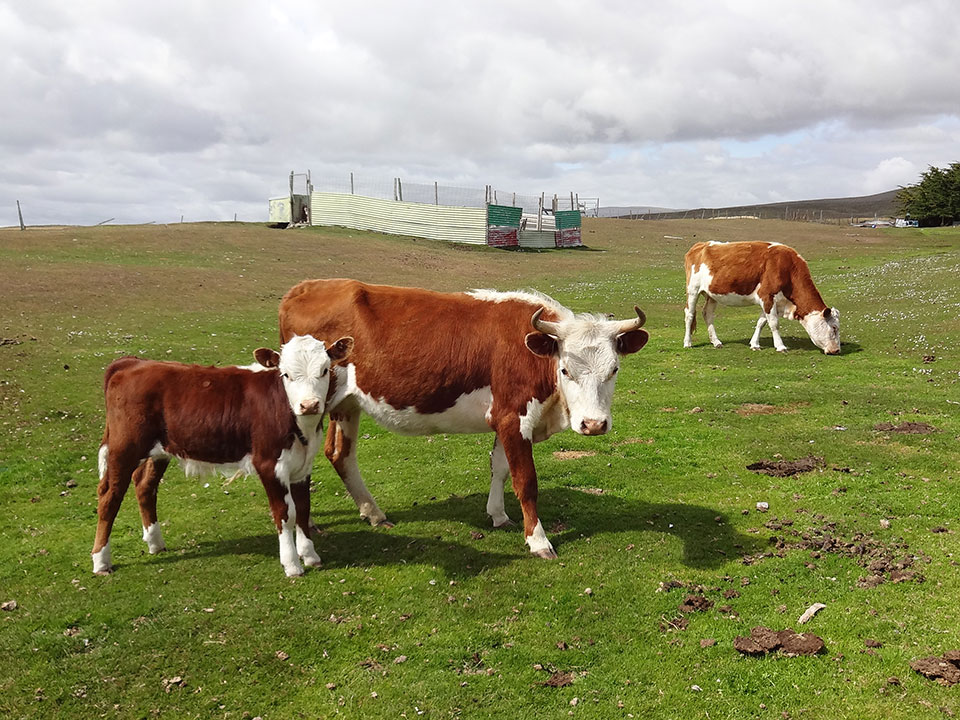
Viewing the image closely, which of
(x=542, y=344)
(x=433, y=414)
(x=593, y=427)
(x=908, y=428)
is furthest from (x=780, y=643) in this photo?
(x=908, y=428)

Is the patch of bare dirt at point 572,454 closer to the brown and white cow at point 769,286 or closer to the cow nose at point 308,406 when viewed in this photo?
the cow nose at point 308,406

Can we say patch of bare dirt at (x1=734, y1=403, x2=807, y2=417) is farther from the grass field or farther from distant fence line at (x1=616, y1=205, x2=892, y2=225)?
distant fence line at (x1=616, y1=205, x2=892, y2=225)

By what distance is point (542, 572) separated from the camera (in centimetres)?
836

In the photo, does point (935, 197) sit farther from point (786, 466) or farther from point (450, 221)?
point (786, 466)

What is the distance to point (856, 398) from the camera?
600 inches

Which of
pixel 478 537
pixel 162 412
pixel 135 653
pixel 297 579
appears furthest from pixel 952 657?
pixel 162 412

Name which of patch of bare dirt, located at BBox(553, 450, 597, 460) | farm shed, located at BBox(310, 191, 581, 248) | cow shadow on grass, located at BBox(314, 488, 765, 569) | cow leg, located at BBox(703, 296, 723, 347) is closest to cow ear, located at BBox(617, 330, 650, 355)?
cow shadow on grass, located at BBox(314, 488, 765, 569)

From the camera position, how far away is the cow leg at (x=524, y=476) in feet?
29.2

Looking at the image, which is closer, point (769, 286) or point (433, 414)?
point (433, 414)

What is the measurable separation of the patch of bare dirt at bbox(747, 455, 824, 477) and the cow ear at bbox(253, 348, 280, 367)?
24.5ft

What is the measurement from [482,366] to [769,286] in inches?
564

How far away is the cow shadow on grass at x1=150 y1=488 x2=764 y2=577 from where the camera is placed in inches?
345

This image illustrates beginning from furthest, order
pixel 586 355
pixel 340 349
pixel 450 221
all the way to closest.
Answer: pixel 450 221, pixel 340 349, pixel 586 355

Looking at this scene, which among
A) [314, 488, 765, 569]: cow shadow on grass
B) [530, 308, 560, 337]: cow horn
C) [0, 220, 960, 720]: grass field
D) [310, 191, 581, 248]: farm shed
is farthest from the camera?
[310, 191, 581, 248]: farm shed
